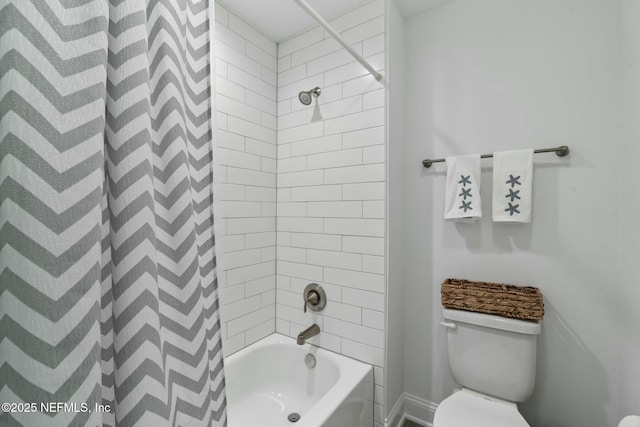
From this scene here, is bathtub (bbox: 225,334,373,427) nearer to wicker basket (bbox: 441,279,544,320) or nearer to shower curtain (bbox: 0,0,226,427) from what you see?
wicker basket (bbox: 441,279,544,320)

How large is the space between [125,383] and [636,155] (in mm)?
1778

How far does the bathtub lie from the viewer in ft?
4.73

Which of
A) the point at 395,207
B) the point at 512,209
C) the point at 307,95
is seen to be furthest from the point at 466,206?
the point at 307,95

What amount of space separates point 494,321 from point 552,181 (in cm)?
75

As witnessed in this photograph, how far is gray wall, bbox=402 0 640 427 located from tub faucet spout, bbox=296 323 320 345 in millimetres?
618

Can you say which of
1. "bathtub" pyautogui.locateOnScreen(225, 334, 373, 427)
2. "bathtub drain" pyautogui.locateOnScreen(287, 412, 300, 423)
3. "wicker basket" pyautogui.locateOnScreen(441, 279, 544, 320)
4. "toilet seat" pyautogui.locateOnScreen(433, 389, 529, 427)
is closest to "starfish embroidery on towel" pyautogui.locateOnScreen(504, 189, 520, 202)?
"wicker basket" pyautogui.locateOnScreen(441, 279, 544, 320)

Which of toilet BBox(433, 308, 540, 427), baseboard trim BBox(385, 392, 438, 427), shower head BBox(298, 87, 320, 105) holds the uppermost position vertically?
shower head BBox(298, 87, 320, 105)

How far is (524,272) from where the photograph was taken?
1444 millimetres

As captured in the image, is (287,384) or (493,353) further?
(287,384)

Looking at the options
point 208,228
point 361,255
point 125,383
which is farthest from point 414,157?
point 125,383

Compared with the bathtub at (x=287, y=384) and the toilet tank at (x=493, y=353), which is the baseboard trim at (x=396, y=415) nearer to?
the bathtub at (x=287, y=384)

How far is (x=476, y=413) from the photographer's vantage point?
1218mm

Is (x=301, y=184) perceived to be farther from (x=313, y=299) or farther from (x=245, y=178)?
(x=313, y=299)

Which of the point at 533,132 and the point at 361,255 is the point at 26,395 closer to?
the point at 361,255
